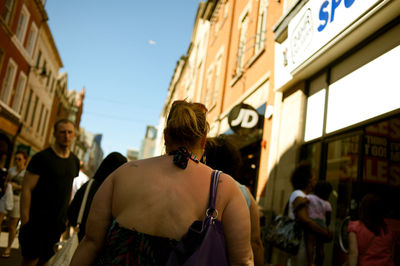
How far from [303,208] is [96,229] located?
10.6 ft

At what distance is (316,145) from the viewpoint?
6.16 m

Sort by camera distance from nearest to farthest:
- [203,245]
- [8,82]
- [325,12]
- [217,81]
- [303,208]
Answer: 1. [203,245]
2. [303,208]
3. [325,12]
4. [217,81]
5. [8,82]

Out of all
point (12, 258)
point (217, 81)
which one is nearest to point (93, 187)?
point (12, 258)

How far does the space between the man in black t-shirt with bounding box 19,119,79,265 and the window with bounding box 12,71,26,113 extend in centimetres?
1866

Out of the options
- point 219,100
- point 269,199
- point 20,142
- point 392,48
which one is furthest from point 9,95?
point 392,48

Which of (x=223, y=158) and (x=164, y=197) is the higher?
(x=223, y=158)

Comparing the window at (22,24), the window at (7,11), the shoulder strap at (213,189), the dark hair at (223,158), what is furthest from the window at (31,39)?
the shoulder strap at (213,189)

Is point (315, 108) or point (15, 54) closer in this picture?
point (315, 108)

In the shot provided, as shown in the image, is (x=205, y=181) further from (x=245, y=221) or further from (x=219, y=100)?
(x=219, y=100)

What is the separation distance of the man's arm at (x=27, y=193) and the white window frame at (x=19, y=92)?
18683 millimetres

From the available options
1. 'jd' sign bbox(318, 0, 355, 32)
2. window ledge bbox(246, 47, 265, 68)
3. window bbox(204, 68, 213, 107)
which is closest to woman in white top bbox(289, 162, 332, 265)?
'jd' sign bbox(318, 0, 355, 32)

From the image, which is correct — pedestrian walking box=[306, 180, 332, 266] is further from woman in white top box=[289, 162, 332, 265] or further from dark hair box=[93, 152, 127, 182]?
dark hair box=[93, 152, 127, 182]

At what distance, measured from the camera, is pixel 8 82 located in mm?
18641

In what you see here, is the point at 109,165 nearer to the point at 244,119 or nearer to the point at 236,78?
the point at 244,119
